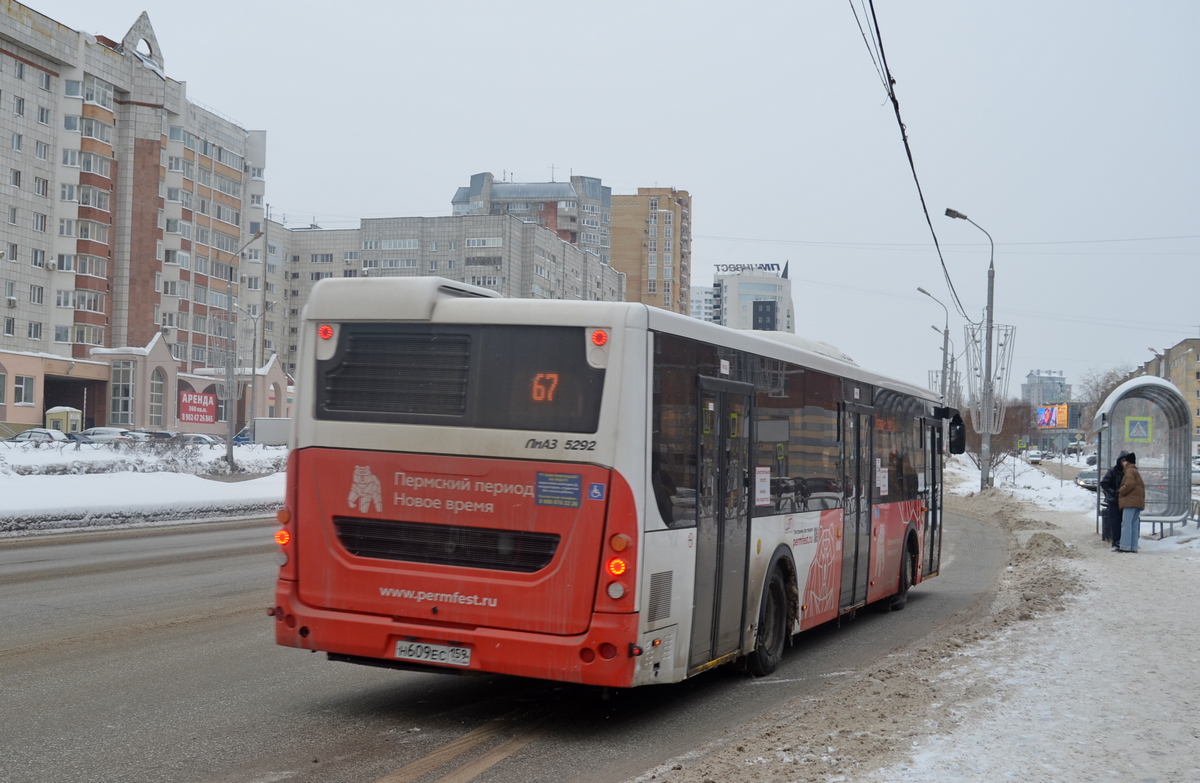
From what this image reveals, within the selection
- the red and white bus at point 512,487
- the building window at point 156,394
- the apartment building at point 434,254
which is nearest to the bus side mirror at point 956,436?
the red and white bus at point 512,487

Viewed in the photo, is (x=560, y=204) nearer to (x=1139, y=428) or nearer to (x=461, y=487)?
(x=1139, y=428)

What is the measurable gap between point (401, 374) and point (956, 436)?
10574 millimetres

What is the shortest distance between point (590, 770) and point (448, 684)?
8.67ft

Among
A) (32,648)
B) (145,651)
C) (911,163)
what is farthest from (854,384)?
(32,648)

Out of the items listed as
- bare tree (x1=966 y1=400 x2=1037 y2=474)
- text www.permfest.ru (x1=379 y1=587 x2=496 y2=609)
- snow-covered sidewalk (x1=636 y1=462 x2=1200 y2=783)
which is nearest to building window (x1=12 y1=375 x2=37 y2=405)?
bare tree (x1=966 y1=400 x2=1037 y2=474)

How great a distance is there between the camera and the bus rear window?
7.03m

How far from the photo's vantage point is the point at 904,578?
1419 cm

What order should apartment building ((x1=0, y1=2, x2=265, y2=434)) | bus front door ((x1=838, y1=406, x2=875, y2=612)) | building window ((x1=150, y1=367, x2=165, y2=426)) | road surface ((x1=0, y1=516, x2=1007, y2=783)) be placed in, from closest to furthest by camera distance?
road surface ((x1=0, y1=516, x2=1007, y2=783)), bus front door ((x1=838, y1=406, x2=875, y2=612)), apartment building ((x1=0, y1=2, x2=265, y2=434)), building window ((x1=150, y1=367, x2=165, y2=426))

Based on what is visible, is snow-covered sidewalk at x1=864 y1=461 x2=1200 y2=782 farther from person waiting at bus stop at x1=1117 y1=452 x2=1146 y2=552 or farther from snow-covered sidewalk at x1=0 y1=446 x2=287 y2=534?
snow-covered sidewalk at x1=0 y1=446 x2=287 y2=534

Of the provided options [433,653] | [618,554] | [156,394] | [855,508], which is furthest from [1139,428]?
[156,394]

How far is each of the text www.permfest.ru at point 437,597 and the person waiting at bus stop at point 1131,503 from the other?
17.0m

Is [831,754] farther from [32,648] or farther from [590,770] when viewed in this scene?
[32,648]

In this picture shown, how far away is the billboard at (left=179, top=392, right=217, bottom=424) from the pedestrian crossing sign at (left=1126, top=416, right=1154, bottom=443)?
1418 inches

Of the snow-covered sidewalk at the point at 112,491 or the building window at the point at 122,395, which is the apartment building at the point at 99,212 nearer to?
the building window at the point at 122,395
